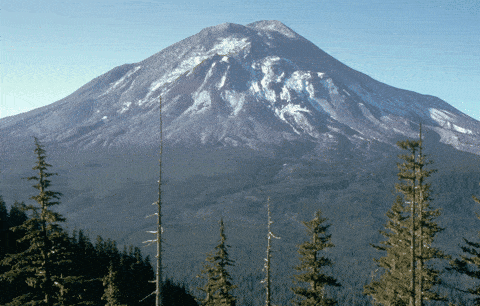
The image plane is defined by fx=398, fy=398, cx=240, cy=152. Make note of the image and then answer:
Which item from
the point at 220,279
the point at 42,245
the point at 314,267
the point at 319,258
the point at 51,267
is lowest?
the point at 220,279

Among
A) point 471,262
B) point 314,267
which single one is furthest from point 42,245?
point 471,262

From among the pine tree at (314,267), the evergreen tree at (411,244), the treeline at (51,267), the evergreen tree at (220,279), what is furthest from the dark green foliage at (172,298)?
the evergreen tree at (411,244)

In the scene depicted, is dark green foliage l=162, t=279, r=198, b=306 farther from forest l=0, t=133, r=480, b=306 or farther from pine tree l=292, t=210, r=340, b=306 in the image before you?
pine tree l=292, t=210, r=340, b=306

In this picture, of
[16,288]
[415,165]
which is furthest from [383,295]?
[16,288]

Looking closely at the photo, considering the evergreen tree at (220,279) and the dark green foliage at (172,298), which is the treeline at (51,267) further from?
the evergreen tree at (220,279)

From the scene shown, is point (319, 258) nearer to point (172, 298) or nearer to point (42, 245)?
point (42, 245)

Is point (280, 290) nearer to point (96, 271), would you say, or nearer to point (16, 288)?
point (96, 271)

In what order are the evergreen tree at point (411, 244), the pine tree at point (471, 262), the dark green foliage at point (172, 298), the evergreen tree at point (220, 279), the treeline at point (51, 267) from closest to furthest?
1. the evergreen tree at point (411, 244)
2. the treeline at point (51, 267)
3. the pine tree at point (471, 262)
4. the evergreen tree at point (220, 279)
5. the dark green foliage at point (172, 298)
